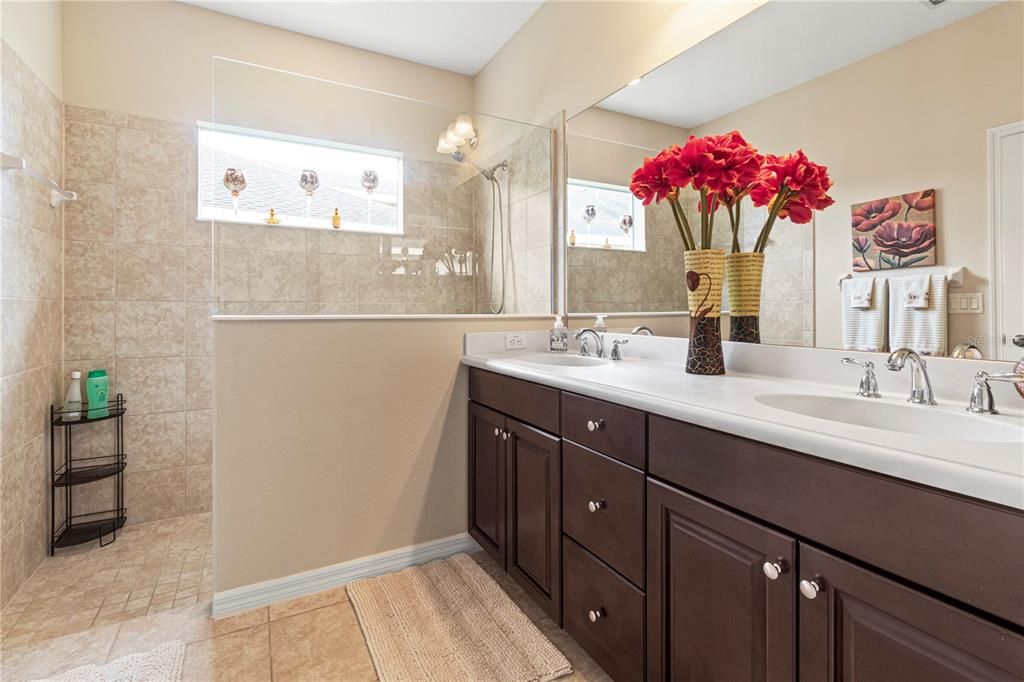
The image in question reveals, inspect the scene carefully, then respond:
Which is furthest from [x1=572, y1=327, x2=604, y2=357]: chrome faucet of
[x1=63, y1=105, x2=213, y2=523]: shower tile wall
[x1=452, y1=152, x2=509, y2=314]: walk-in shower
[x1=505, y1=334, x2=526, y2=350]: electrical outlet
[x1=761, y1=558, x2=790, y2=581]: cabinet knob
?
[x1=63, y1=105, x2=213, y2=523]: shower tile wall

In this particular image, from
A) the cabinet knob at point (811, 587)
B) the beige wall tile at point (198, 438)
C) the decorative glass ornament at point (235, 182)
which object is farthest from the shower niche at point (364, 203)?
the cabinet knob at point (811, 587)

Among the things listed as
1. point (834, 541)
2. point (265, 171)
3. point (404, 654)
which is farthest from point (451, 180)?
point (834, 541)

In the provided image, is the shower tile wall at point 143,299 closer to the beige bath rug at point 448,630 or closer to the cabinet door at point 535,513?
the beige bath rug at point 448,630

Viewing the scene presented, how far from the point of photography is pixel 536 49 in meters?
2.57

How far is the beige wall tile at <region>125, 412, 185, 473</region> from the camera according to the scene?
2.46 metres

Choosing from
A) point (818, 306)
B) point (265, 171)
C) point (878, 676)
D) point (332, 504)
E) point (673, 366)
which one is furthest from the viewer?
point (265, 171)

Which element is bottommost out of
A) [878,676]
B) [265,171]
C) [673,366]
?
[878,676]

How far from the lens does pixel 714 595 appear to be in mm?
962

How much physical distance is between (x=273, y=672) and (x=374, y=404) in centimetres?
90

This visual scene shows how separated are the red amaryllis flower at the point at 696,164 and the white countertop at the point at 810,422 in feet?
1.82

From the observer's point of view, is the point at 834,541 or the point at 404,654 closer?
the point at 834,541

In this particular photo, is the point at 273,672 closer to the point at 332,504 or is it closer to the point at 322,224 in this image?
the point at 332,504

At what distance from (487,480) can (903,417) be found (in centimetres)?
137

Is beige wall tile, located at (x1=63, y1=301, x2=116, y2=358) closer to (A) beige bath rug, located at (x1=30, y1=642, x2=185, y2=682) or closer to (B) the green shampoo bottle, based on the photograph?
(B) the green shampoo bottle
